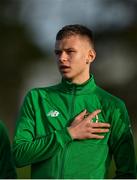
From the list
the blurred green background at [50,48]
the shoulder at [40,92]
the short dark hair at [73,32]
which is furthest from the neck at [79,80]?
the blurred green background at [50,48]

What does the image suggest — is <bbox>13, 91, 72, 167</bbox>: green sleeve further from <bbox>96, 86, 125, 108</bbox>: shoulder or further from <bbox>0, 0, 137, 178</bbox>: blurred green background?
<bbox>0, 0, 137, 178</bbox>: blurred green background

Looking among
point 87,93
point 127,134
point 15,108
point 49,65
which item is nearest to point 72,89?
point 87,93

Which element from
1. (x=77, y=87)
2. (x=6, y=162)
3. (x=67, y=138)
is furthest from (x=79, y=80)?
(x=6, y=162)

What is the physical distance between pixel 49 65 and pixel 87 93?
13803 mm

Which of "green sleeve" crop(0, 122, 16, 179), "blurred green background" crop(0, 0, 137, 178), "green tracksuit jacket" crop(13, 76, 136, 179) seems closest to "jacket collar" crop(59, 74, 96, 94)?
"green tracksuit jacket" crop(13, 76, 136, 179)

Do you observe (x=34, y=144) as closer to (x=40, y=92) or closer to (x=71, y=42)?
(x=40, y=92)

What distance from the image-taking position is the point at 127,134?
4156 mm

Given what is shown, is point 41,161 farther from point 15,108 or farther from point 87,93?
point 15,108

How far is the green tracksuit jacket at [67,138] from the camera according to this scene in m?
4.05

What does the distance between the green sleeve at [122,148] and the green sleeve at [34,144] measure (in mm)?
271

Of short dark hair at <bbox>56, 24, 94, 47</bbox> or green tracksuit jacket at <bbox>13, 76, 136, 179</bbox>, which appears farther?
short dark hair at <bbox>56, 24, 94, 47</bbox>

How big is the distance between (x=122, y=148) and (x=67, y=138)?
0.33m

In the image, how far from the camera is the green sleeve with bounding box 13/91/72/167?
4031 millimetres

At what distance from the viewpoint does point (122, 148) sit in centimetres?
412
